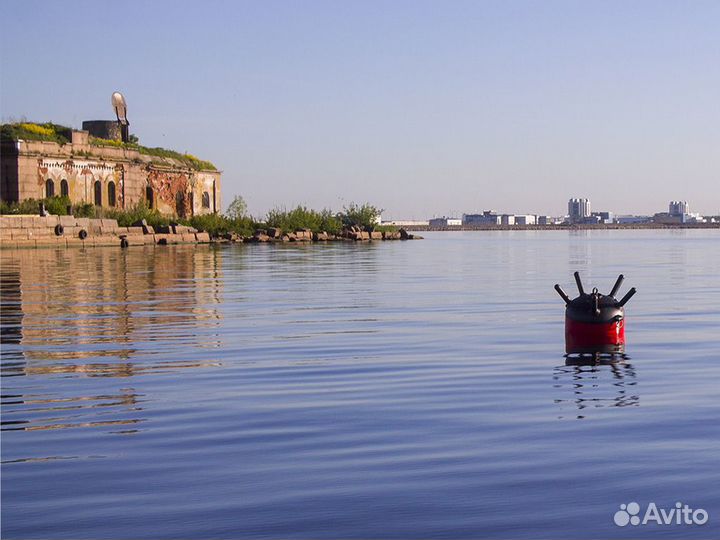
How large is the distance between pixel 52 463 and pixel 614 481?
3.78 meters

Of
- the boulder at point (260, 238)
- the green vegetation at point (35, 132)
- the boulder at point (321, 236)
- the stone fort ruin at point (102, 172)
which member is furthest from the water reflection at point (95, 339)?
the boulder at point (321, 236)

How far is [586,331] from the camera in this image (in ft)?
47.1

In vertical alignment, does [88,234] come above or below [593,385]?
above

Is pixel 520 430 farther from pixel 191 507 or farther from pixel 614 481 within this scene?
pixel 191 507

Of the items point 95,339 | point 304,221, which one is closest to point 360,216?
point 304,221

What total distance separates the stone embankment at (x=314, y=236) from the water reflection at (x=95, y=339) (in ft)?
154

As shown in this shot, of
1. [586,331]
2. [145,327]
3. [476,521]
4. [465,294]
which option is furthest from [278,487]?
[465,294]

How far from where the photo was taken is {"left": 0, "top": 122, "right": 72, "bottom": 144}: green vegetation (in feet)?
208

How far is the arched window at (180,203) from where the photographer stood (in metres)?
79.8

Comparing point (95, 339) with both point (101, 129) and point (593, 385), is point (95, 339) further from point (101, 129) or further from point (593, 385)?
point (101, 129)

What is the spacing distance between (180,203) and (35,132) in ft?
51.6

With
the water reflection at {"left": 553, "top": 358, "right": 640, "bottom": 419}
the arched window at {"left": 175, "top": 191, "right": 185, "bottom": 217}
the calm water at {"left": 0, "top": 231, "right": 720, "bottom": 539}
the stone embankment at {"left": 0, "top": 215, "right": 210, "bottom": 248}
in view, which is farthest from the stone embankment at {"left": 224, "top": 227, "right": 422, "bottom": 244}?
the water reflection at {"left": 553, "top": 358, "right": 640, "bottom": 419}

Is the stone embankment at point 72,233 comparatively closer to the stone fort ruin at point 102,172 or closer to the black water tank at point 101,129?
the stone fort ruin at point 102,172

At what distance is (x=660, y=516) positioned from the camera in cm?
647
